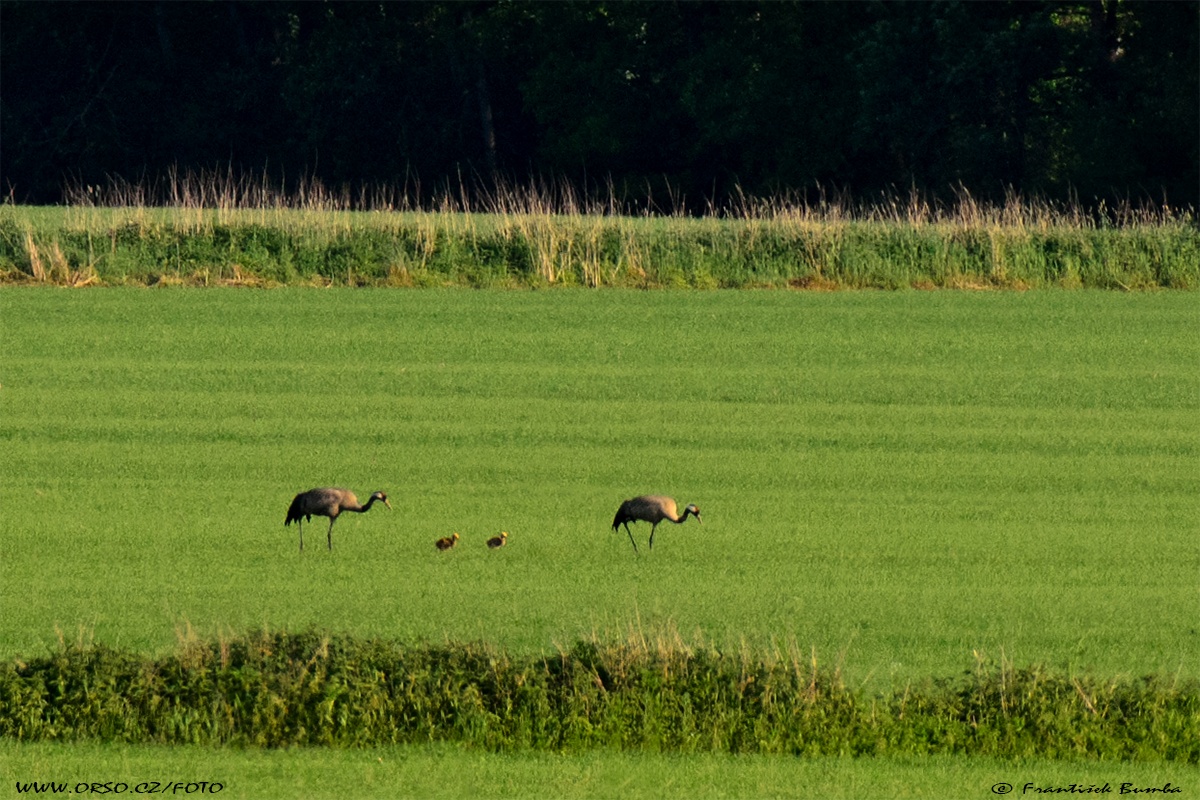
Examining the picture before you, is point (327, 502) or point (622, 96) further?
point (622, 96)

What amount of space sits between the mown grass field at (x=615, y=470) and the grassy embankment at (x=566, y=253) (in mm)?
2040

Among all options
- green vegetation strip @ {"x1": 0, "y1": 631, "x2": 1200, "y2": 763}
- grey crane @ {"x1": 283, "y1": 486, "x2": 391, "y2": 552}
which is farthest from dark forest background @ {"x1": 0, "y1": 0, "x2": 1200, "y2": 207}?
green vegetation strip @ {"x1": 0, "y1": 631, "x2": 1200, "y2": 763}

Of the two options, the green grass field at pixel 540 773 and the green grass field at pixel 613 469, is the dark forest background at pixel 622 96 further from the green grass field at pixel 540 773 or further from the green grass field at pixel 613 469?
the green grass field at pixel 540 773

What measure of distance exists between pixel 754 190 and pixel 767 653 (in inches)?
1866

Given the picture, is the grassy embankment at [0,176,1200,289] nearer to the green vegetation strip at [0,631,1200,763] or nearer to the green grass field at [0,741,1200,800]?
the green vegetation strip at [0,631,1200,763]

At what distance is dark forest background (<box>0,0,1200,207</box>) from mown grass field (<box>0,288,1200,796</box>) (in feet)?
75.2

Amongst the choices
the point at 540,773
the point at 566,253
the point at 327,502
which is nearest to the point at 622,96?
the point at 566,253

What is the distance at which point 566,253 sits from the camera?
99.9 feet

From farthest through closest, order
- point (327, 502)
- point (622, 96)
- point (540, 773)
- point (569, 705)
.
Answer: point (622, 96)
point (327, 502)
point (569, 705)
point (540, 773)

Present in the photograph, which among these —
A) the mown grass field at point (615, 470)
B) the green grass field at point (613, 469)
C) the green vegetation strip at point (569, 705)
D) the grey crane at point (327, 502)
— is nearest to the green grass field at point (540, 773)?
the green vegetation strip at point (569, 705)

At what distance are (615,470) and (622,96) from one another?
1693 inches

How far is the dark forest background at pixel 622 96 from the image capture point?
49875 millimetres

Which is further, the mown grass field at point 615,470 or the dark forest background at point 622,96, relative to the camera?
the dark forest background at point 622,96

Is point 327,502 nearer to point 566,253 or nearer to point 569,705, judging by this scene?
point 569,705
